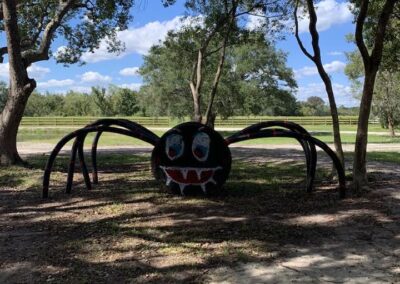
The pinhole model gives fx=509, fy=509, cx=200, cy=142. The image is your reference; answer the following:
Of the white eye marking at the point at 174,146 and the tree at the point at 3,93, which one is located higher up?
the tree at the point at 3,93

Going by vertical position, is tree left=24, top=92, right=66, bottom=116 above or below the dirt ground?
above

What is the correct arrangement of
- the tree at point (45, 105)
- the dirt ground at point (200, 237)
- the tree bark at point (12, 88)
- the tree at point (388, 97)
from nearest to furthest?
the dirt ground at point (200, 237), the tree bark at point (12, 88), the tree at point (388, 97), the tree at point (45, 105)

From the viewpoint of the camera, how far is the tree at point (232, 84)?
116 ft

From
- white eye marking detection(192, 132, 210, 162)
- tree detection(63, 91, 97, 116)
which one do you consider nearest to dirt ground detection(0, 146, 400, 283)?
white eye marking detection(192, 132, 210, 162)

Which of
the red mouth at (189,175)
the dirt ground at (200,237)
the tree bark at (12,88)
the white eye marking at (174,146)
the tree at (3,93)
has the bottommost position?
the dirt ground at (200,237)

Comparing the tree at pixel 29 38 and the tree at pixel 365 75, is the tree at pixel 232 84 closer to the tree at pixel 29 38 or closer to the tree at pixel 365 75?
the tree at pixel 29 38

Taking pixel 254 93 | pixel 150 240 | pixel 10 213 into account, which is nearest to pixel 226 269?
pixel 150 240

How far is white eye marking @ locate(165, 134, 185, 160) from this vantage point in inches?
336

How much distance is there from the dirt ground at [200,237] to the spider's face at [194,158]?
32cm

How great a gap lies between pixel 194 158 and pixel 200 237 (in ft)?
7.69

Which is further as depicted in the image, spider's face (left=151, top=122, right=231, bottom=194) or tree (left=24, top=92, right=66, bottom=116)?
tree (left=24, top=92, right=66, bottom=116)

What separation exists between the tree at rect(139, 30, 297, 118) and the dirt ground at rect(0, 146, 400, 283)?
2417cm

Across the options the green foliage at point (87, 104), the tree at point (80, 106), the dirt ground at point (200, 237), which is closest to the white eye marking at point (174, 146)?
the dirt ground at point (200, 237)

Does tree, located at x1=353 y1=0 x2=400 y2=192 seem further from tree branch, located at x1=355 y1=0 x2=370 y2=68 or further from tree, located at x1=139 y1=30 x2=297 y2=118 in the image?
tree, located at x1=139 y1=30 x2=297 y2=118
